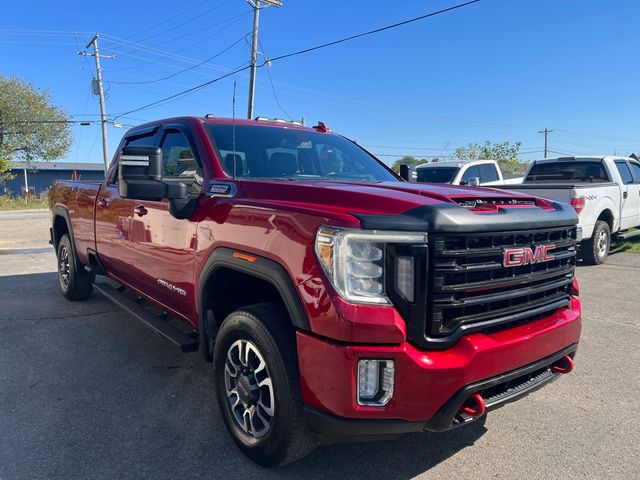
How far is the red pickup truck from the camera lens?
7.20 ft

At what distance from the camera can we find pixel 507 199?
2.74 meters

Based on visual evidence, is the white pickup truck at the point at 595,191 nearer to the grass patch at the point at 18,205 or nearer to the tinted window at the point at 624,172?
the tinted window at the point at 624,172

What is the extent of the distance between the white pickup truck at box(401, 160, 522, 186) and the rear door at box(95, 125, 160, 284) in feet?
25.8

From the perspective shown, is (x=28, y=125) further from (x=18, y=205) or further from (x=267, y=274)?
(x=267, y=274)

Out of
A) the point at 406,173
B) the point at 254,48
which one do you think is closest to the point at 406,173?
the point at 406,173

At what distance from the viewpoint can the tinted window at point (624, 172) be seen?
32.0 feet

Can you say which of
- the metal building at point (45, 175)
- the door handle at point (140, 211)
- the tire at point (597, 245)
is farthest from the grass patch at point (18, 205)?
the tire at point (597, 245)

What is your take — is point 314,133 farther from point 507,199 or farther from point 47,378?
point 47,378

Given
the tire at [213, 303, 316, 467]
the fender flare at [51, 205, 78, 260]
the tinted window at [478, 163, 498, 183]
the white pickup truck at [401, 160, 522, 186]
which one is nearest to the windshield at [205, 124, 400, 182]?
the tire at [213, 303, 316, 467]

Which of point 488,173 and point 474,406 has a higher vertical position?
point 488,173

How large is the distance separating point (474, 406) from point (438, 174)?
10.3 metres

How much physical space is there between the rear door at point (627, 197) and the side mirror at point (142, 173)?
9279mm

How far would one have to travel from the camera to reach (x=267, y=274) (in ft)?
8.27

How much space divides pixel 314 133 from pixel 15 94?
4476 centimetres
